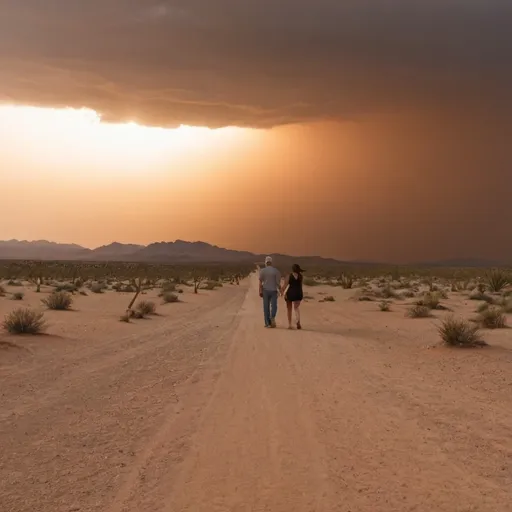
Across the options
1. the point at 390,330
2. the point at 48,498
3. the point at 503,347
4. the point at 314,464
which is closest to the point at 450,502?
the point at 314,464

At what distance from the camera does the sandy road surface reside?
5617 mm

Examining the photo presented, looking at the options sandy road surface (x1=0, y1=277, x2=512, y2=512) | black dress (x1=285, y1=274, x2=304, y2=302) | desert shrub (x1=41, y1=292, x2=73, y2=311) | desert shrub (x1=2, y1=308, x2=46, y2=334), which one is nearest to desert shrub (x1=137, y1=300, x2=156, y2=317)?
desert shrub (x1=41, y1=292, x2=73, y2=311)

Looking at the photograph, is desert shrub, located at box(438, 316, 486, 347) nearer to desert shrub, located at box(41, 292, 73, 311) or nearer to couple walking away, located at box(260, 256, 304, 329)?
couple walking away, located at box(260, 256, 304, 329)

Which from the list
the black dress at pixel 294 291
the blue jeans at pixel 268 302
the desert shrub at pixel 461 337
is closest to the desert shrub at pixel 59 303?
the blue jeans at pixel 268 302

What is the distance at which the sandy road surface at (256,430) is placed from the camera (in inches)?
221

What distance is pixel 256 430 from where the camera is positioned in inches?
303

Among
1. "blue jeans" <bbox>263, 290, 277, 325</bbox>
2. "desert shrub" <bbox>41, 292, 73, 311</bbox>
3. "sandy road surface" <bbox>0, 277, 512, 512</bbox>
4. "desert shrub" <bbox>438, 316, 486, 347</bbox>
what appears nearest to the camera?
"sandy road surface" <bbox>0, 277, 512, 512</bbox>

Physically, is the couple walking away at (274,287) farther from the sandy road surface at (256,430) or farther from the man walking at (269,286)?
the sandy road surface at (256,430)

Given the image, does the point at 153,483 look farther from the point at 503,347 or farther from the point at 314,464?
the point at 503,347

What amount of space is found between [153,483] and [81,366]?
24.8ft

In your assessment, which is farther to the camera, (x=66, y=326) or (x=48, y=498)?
(x=66, y=326)

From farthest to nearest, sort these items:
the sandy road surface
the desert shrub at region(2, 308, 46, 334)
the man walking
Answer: the man walking, the desert shrub at region(2, 308, 46, 334), the sandy road surface

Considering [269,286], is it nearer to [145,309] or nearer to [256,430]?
[145,309]

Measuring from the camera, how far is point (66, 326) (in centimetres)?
2119
